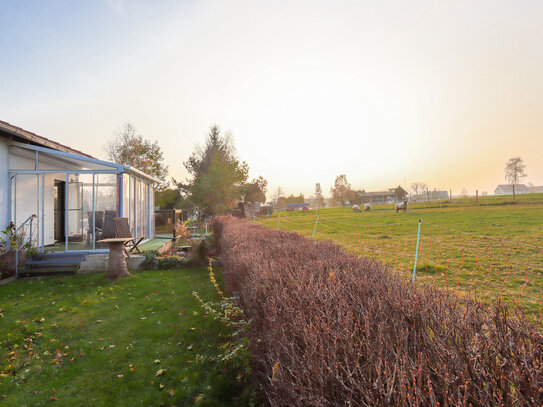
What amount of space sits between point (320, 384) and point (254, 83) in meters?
14.4

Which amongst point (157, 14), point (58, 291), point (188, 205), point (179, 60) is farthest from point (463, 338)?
point (188, 205)

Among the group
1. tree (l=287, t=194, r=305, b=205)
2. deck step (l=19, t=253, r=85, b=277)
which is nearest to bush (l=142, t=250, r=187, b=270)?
deck step (l=19, t=253, r=85, b=277)

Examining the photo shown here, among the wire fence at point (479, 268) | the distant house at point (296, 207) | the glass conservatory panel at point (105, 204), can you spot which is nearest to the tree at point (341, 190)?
the distant house at point (296, 207)

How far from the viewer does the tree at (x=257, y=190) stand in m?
45.7

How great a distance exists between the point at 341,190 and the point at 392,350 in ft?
243

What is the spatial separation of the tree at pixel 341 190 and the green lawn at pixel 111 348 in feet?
221

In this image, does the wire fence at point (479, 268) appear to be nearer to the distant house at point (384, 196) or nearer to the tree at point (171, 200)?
the tree at point (171, 200)

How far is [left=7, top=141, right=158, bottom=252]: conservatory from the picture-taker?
886 centimetres

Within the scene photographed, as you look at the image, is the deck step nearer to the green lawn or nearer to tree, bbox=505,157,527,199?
the green lawn

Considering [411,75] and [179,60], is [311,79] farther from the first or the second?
[179,60]

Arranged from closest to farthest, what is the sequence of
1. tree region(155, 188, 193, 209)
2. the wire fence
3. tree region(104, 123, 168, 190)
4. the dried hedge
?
the dried hedge < the wire fence < tree region(104, 123, 168, 190) < tree region(155, 188, 193, 209)

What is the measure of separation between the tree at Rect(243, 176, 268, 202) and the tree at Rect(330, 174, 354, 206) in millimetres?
28714

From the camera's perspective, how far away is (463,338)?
4.32 ft

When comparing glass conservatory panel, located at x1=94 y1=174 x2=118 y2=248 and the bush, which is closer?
the bush
